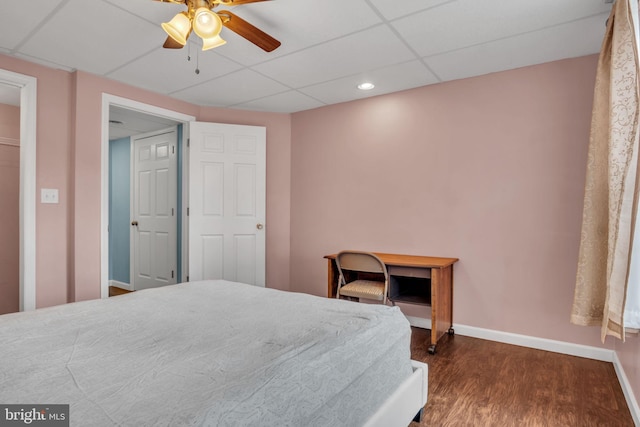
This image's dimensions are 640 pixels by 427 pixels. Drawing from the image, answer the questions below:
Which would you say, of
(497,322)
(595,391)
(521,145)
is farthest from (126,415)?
(521,145)

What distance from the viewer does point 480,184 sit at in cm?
309

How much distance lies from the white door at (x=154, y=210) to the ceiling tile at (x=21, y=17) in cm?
191

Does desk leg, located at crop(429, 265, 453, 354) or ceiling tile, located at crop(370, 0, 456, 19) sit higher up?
ceiling tile, located at crop(370, 0, 456, 19)

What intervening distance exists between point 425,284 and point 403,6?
91.2 inches

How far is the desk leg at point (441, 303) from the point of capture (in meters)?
2.77

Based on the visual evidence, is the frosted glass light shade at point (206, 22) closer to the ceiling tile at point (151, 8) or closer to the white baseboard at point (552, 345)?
the ceiling tile at point (151, 8)

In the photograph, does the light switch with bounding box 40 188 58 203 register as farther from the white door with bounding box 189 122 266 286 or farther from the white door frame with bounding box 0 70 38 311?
the white door with bounding box 189 122 266 286

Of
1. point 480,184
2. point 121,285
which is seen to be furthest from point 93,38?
point 121,285

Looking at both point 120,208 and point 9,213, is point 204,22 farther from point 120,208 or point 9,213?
point 120,208

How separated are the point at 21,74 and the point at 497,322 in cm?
436

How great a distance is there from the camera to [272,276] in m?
4.27

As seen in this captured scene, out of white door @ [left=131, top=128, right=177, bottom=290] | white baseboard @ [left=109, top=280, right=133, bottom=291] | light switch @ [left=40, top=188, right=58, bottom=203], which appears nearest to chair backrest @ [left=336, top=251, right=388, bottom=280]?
white door @ [left=131, top=128, right=177, bottom=290]

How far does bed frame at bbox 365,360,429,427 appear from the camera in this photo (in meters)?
1.36

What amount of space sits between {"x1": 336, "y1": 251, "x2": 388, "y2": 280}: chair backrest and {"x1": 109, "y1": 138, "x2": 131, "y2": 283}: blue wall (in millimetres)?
3620
